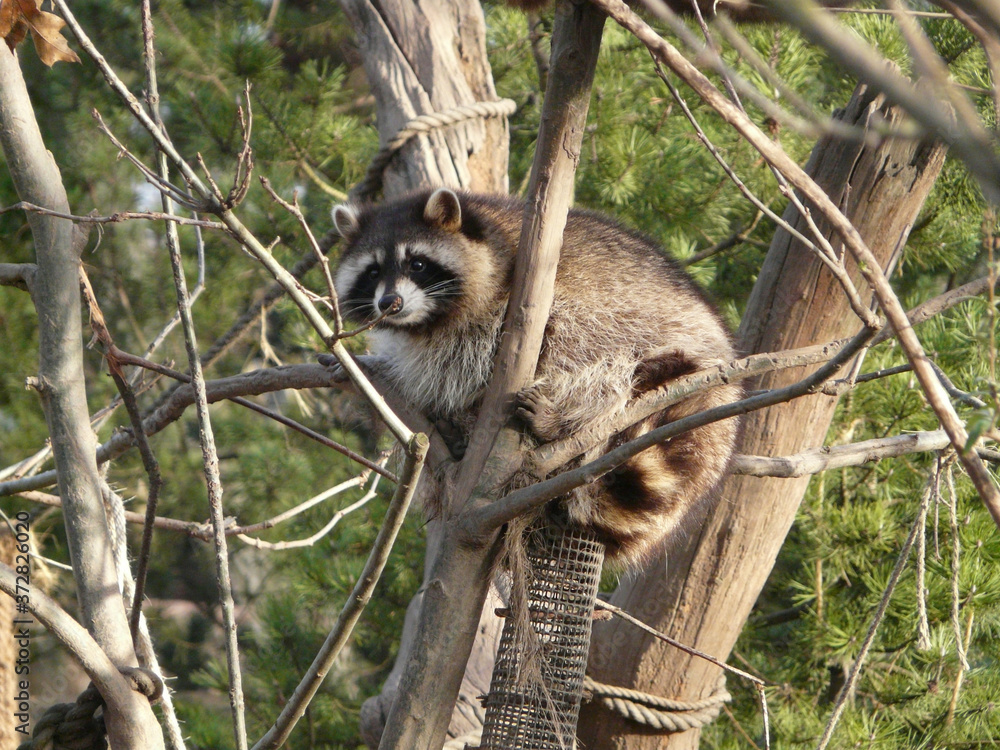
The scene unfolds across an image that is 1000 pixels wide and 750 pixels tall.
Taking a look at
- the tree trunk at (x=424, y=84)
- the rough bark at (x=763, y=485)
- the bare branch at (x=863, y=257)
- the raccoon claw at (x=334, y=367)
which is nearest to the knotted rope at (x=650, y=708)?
the rough bark at (x=763, y=485)

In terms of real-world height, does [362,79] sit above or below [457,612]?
above

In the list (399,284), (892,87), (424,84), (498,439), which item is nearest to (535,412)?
(498,439)

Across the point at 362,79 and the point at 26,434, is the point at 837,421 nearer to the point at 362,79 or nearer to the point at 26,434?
the point at 26,434

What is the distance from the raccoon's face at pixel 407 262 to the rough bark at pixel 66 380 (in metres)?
0.75

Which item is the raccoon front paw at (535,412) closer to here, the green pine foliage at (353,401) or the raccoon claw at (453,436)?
the raccoon claw at (453,436)

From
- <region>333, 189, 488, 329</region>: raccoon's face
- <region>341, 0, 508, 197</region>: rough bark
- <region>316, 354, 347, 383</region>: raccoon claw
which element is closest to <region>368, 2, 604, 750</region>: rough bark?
<region>316, 354, 347, 383</region>: raccoon claw

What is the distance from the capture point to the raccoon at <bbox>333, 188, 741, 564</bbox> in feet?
5.89

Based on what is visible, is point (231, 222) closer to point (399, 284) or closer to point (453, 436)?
point (453, 436)

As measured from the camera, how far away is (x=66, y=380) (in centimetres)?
134

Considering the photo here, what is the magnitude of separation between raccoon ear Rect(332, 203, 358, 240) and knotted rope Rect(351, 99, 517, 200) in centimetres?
36

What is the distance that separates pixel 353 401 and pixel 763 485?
3.33 ft

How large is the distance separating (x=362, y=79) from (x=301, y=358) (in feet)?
6.68

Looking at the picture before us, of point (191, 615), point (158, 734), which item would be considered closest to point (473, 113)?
point (158, 734)

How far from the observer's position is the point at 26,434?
471 centimetres
